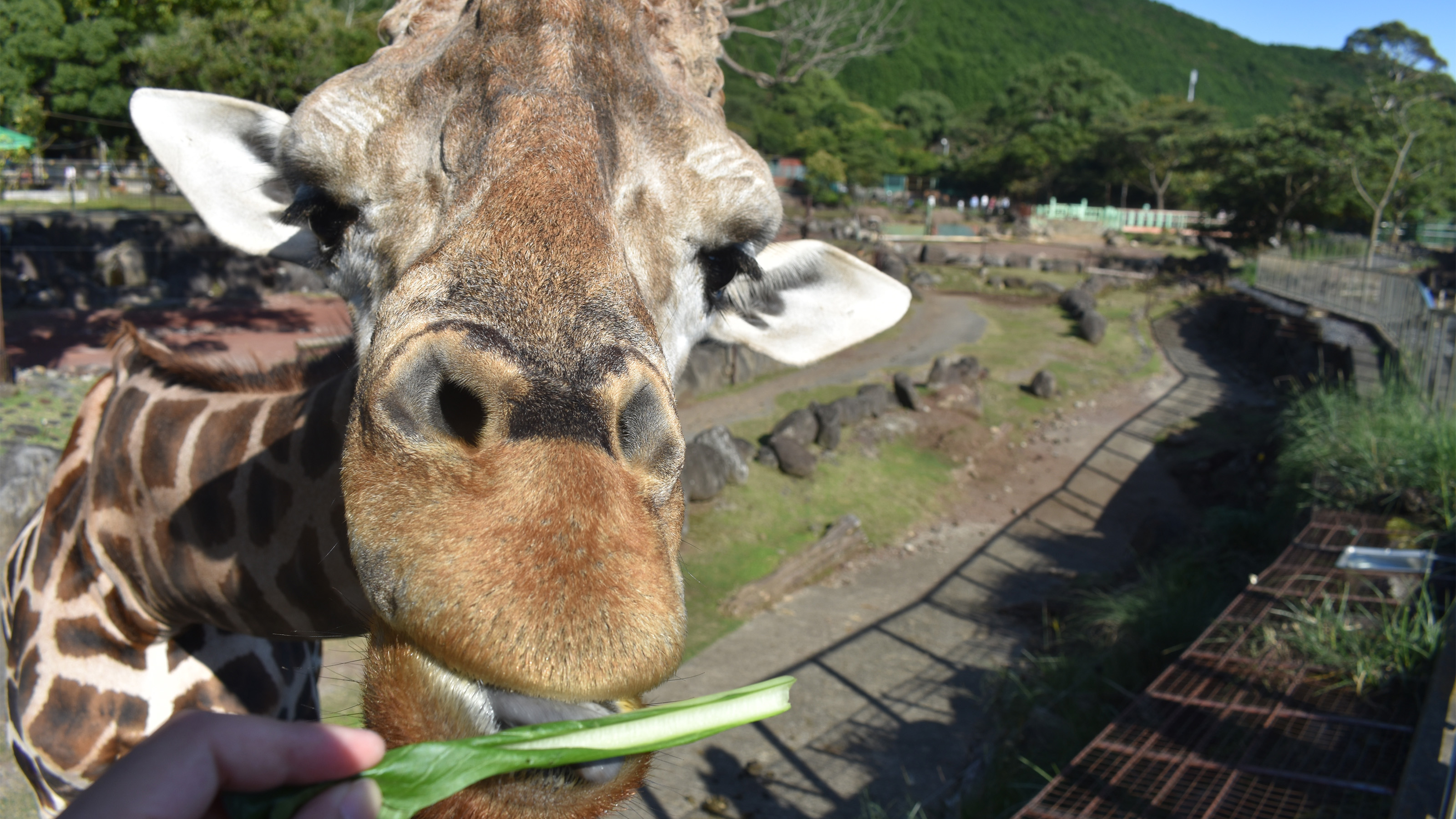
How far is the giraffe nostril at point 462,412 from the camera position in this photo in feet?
4.41

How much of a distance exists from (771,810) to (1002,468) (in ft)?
35.4

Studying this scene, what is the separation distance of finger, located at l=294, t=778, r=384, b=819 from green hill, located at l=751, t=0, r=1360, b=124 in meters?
123

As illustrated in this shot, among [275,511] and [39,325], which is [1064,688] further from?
[39,325]

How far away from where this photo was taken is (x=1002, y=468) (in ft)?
53.7

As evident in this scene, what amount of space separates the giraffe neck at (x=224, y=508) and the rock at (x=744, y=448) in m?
11.1

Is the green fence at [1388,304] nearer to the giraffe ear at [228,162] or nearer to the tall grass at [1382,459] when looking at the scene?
the tall grass at [1382,459]

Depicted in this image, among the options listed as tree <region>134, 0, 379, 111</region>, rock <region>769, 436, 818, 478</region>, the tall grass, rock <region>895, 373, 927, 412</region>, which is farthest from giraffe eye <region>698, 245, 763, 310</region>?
tree <region>134, 0, 379, 111</region>

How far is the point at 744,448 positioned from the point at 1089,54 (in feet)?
449

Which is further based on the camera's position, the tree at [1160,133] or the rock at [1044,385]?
the tree at [1160,133]

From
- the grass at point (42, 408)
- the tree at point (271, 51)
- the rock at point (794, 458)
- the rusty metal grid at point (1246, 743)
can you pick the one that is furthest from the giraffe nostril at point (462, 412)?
the tree at point (271, 51)

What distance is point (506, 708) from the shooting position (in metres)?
1.35

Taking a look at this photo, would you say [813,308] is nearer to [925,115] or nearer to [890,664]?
[890,664]

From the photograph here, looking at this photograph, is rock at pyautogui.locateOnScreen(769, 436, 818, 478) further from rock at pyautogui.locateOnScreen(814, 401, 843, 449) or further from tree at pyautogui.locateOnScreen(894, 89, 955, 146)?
tree at pyautogui.locateOnScreen(894, 89, 955, 146)

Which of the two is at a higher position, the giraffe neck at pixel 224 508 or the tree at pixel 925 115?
the tree at pixel 925 115
